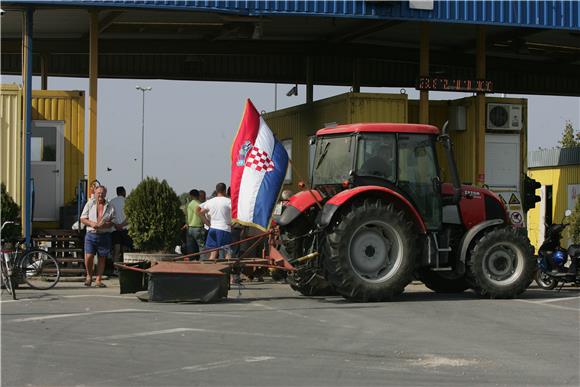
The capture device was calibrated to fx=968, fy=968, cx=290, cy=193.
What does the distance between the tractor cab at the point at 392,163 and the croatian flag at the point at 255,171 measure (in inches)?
32.4

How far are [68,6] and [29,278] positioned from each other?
200 inches

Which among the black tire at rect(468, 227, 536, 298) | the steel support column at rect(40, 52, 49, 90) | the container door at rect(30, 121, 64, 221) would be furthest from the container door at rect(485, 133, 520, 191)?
the steel support column at rect(40, 52, 49, 90)

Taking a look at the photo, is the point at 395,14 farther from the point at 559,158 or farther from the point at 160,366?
the point at 559,158

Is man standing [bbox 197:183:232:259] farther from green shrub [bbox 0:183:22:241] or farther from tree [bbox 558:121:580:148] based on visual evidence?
tree [bbox 558:121:580:148]

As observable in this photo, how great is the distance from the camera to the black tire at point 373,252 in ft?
43.7

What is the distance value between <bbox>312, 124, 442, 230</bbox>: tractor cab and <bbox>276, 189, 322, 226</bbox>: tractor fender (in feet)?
0.88

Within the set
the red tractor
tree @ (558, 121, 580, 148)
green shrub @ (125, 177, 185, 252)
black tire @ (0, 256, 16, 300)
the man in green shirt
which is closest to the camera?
the red tractor

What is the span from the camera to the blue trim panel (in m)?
17.4

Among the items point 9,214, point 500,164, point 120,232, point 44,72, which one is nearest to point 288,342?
point 9,214

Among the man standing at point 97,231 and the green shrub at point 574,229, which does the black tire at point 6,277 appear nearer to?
the man standing at point 97,231

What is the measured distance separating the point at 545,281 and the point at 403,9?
581 cm

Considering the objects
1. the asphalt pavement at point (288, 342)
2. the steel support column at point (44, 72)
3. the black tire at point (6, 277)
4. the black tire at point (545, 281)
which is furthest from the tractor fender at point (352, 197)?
the steel support column at point (44, 72)

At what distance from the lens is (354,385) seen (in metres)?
7.66

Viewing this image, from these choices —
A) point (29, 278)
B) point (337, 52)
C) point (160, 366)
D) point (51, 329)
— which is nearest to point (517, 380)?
point (160, 366)
